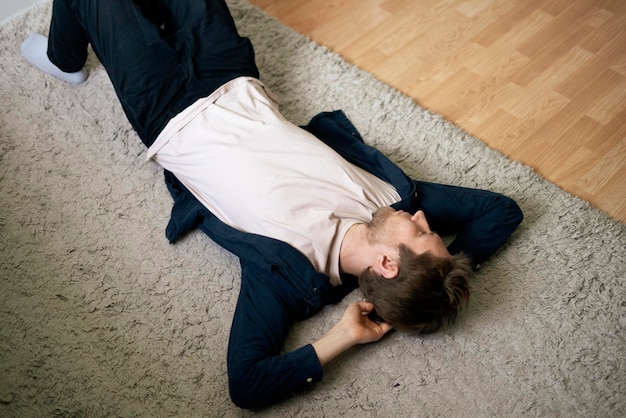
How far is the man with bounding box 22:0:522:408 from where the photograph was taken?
1406mm

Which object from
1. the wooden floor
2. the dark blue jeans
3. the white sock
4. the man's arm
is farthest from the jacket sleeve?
the white sock

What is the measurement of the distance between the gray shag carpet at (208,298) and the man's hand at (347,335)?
0.26ft

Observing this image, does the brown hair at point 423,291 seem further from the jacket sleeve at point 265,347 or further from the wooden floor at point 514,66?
the wooden floor at point 514,66

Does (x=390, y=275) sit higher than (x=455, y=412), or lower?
higher

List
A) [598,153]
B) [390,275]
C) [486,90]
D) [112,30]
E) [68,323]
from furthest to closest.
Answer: [486,90]
[598,153]
[112,30]
[68,323]
[390,275]

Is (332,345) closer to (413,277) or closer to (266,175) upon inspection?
(413,277)

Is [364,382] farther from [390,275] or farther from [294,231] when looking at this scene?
[294,231]

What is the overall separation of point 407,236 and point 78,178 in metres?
1.08

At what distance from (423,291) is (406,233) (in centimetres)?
14

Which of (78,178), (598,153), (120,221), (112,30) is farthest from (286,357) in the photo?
(598,153)

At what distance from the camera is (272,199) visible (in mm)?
1520

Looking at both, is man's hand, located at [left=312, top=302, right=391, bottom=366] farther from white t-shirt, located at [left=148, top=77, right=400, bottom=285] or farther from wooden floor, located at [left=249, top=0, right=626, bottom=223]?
wooden floor, located at [left=249, top=0, right=626, bottom=223]

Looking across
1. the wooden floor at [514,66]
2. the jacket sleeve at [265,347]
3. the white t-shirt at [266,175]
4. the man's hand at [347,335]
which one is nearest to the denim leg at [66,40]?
the white t-shirt at [266,175]

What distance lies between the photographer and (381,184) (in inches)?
65.4
